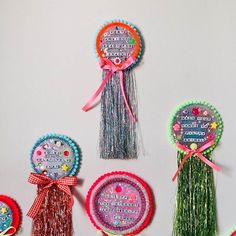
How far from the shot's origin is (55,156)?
49.0 inches

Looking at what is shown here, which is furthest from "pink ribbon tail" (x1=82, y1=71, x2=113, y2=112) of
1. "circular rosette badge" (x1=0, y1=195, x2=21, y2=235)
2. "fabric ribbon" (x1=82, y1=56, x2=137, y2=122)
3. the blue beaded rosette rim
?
"circular rosette badge" (x1=0, y1=195, x2=21, y2=235)

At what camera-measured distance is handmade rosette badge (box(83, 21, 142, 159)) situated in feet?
3.93

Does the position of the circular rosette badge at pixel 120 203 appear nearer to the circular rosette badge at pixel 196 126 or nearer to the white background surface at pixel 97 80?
the white background surface at pixel 97 80

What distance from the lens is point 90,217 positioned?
48.3 inches

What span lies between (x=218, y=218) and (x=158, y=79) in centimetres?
43

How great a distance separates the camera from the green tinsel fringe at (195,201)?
45.3 inches

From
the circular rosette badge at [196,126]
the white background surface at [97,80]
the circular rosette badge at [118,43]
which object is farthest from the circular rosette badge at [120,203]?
the circular rosette badge at [118,43]

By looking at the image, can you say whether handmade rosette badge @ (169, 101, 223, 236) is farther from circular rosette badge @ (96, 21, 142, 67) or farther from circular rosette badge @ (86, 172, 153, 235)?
circular rosette badge @ (96, 21, 142, 67)

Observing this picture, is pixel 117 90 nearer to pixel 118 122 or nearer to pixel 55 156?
pixel 118 122

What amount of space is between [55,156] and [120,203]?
243mm

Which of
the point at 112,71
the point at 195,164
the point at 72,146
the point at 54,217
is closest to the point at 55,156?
the point at 72,146

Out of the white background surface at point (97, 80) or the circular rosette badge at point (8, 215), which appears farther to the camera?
the circular rosette badge at point (8, 215)

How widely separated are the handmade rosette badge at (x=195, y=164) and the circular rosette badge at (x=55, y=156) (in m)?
0.30

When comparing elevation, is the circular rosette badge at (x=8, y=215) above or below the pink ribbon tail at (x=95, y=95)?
below
